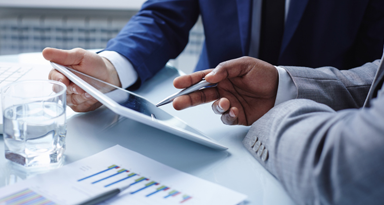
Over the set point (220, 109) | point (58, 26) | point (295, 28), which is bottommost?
point (58, 26)

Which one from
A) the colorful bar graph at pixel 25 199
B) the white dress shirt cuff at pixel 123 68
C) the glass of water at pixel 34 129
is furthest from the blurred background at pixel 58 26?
the colorful bar graph at pixel 25 199

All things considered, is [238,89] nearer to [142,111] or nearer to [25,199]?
[142,111]

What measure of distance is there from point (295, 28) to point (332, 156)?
2.31ft

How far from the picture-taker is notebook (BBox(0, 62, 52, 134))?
2.23 feet

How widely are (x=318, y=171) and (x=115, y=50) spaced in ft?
1.94

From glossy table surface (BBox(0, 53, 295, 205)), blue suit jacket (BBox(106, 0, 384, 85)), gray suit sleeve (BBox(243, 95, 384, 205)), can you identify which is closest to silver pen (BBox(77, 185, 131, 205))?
glossy table surface (BBox(0, 53, 295, 205))

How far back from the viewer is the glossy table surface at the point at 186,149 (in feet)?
1.38

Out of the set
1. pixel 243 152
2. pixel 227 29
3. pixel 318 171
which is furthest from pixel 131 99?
pixel 227 29

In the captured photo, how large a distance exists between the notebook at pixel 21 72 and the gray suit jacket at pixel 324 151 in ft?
Result: 1.70

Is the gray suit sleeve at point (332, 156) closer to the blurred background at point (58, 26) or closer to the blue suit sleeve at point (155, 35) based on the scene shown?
the blue suit sleeve at point (155, 35)

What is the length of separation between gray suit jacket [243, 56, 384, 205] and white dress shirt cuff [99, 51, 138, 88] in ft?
1.20

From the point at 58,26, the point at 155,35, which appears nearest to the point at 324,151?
the point at 155,35

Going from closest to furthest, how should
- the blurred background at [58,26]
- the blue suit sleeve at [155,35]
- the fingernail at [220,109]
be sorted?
the fingernail at [220,109] → the blue suit sleeve at [155,35] → the blurred background at [58,26]

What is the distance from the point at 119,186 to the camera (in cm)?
39
